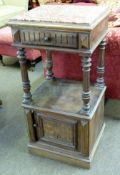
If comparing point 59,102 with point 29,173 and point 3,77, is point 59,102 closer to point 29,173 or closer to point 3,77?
point 29,173

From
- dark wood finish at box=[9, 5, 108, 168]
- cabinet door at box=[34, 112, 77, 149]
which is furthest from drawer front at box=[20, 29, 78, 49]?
cabinet door at box=[34, 112, 77, 149]

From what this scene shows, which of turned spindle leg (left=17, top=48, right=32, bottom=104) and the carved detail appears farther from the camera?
turned spindle leg (left=17, top=48, right=32, bottom=104)

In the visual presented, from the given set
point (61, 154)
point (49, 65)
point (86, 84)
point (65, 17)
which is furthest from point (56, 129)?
point (65, 17)

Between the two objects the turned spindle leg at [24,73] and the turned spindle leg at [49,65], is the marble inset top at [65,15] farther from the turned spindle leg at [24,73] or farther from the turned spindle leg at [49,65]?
the turned spindle leg at [49,65]

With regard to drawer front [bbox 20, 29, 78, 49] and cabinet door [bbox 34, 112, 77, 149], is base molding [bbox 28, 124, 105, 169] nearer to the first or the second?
cabinet door [bbox 34, 112, 77, 149]

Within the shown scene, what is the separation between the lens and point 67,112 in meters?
1.50

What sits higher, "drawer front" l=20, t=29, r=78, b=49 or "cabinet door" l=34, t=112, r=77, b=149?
"drawer front" l=20, t=29, r=78, b=49

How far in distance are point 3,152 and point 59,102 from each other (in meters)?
0.58

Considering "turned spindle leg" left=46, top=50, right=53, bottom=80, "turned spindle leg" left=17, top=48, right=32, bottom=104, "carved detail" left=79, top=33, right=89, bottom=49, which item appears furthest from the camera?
"turned spindle leg" left=46, top=50, right=53, bottom=80

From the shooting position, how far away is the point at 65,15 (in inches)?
54.4

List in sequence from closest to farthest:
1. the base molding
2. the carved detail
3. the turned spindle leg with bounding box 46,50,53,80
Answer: the carved detail < the base molding < the turned spindle leg with bounding box 46,50,53,80

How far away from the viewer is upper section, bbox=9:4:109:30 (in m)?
1.25

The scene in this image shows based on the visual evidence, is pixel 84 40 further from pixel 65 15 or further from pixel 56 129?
pixel 56 129

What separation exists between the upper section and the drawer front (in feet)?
0.14
